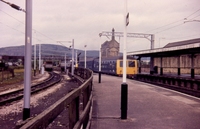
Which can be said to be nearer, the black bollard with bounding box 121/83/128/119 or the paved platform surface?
the paved platform surface

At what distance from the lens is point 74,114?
3.93 metres

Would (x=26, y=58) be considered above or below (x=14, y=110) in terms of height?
above

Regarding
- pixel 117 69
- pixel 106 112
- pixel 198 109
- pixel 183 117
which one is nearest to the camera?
pixel 183 117

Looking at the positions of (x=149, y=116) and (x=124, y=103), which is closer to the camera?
(x=124, y=103)

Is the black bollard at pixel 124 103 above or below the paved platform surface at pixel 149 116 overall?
above

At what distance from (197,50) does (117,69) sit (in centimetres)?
1398

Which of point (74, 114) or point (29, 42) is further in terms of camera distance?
point (29, 42)

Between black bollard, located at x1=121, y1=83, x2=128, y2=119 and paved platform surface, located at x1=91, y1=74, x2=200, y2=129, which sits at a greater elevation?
black bollard, located at x1=121, y1=83, x2=128, y2=119

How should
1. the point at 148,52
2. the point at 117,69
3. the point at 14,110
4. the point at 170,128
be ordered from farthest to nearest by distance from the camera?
the point at 117,69, the point at 148,52, the point at 14,110, the point at 170,128

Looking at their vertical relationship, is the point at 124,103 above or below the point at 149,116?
above

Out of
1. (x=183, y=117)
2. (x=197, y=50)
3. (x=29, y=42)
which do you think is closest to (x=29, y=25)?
(x=29, y=42)

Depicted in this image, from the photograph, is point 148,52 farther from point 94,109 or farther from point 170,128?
point 170,128

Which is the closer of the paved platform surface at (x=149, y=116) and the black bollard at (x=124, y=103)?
the paved platform surface at (x=149, y=116)

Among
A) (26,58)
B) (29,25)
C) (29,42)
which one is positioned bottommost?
(26,58)
